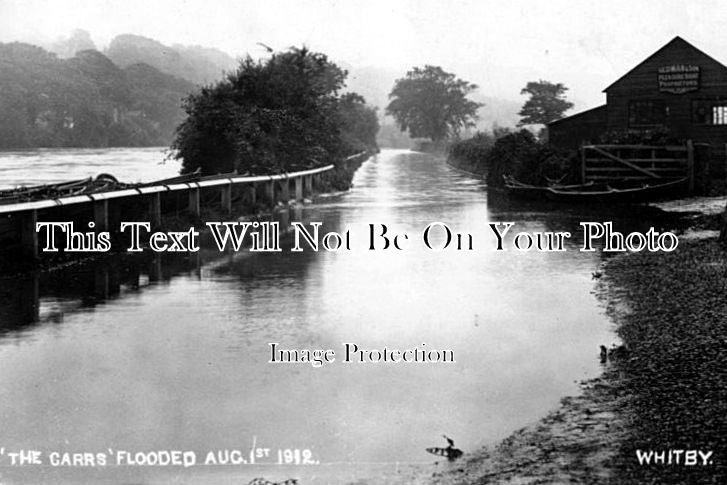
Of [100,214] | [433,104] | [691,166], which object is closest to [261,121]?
[691,166]

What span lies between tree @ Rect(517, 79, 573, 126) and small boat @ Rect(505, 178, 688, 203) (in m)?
46.0

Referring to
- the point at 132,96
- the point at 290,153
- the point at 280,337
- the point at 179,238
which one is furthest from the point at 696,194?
the point at 132,96

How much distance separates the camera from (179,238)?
60.1 ft

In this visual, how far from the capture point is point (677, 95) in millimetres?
40938

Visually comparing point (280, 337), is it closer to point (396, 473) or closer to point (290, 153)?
point (396, 473)

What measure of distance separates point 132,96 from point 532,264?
314ft

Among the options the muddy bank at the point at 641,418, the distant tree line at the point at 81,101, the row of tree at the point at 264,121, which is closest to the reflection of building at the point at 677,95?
the row of tree at the point at 264,121

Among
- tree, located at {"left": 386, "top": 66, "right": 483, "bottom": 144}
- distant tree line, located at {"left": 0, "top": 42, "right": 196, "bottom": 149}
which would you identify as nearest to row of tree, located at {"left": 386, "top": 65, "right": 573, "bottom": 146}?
tree, located at {"left": 386, "top": 66, "right": 483, "bottom": 144}

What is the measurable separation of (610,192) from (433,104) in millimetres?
111471

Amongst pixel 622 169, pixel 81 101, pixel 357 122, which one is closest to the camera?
pixel 622 169

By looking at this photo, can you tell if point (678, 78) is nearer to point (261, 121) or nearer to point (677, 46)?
point (677, 46)

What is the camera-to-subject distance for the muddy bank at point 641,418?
17.1 ft

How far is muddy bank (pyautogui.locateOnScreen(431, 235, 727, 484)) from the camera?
5.20 metres

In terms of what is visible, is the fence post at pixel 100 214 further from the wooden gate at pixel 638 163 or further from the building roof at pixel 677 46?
the building roof at pixel 677 46
